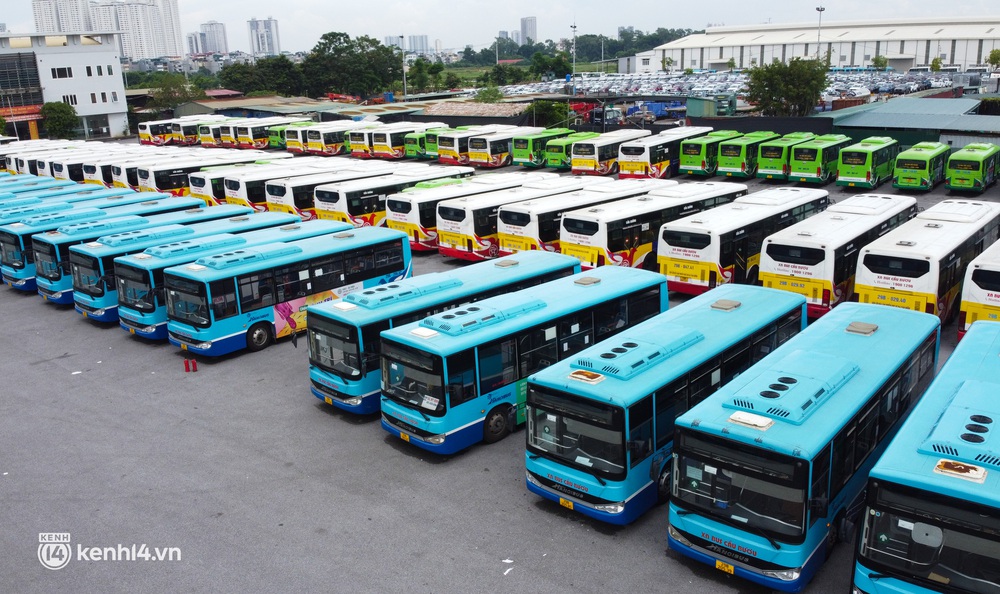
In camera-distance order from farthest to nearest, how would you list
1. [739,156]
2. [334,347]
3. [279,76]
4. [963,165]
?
[279,76] < [739,156] < [963,165] < [334,347]

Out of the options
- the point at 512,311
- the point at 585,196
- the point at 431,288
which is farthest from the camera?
the point at 585,196

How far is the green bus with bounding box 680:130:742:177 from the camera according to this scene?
3672 centimetres

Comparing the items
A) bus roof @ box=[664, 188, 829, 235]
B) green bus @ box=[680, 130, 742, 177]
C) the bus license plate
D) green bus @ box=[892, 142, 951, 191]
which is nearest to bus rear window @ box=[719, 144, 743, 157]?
green bus @ box=[680, 130, 742, 177]

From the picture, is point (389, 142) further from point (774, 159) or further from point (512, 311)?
point (512, 311)

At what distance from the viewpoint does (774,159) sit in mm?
35000

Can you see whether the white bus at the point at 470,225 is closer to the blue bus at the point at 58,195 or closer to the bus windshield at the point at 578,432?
the blue bus at the point at 58,195

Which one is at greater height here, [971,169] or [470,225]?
[971,169]

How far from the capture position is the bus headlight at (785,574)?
843cm

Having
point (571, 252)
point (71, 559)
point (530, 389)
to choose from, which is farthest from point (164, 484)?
point (571, 252)

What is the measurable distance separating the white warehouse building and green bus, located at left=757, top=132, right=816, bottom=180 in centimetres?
9152

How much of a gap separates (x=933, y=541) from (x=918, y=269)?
10.4m

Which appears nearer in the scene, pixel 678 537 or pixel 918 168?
pixel 678 537

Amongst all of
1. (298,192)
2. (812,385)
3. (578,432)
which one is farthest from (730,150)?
(578,432)

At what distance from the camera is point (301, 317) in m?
18.3
